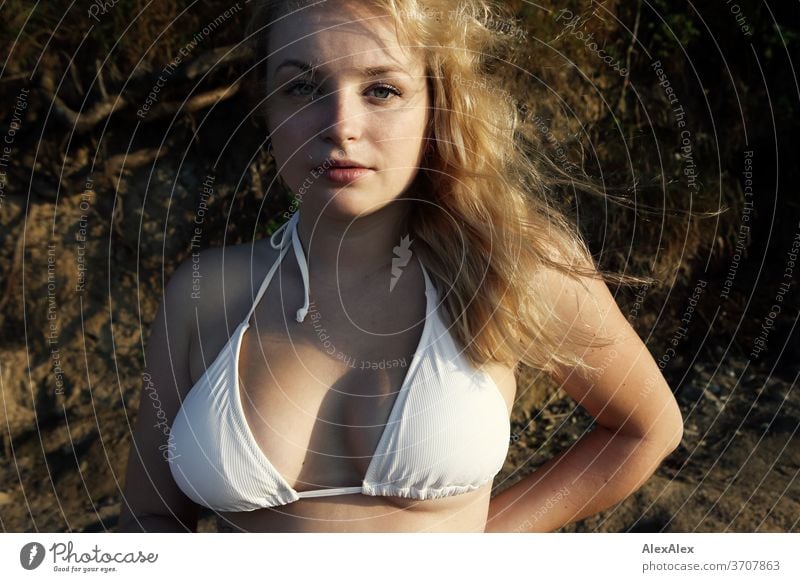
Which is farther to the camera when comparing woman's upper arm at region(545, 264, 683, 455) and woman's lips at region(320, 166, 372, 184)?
woman's upper arm at region(545, 264, 683, 455)

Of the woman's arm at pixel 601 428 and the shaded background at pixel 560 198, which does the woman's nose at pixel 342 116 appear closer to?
the woman's arm at pixel 601 428

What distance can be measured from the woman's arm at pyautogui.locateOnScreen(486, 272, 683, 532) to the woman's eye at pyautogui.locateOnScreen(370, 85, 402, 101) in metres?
0.33

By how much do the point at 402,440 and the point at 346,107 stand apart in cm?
42

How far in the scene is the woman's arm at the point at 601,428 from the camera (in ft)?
3.77

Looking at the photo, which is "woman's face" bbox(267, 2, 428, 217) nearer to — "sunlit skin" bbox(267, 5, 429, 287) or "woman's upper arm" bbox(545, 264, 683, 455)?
"sunlit skin" bbox(267, 5, 429, 287)

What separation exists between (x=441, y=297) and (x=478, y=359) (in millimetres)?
100

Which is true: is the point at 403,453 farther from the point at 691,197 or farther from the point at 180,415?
the point at 691,197

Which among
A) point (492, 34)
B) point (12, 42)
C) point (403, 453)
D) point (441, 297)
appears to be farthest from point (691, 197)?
point (12, 42)

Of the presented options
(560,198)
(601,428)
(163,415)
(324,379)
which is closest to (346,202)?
(324,379)

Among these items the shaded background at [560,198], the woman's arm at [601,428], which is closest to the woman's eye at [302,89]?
the woman's arm at [601,428]

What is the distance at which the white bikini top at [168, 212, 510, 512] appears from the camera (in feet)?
3.43

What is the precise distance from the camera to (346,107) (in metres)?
1.00

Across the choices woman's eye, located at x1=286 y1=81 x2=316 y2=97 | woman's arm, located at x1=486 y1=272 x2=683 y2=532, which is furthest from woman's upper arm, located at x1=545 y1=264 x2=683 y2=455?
woman's eye, located at x1=286 y1=81 x2=316 y2=97

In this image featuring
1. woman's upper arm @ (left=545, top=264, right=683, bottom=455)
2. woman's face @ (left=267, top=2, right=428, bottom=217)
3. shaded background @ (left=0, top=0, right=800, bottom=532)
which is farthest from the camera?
shaded background @ (left=0, top=0, right=800, bottom=532)
